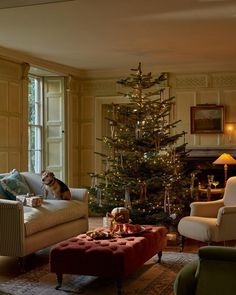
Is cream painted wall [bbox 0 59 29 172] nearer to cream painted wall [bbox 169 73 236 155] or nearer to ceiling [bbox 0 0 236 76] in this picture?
ceiling [bbox 0 0 236 76]

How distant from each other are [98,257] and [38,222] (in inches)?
49.0

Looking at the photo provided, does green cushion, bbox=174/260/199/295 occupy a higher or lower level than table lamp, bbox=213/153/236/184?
lower

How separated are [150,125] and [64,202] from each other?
1420mm

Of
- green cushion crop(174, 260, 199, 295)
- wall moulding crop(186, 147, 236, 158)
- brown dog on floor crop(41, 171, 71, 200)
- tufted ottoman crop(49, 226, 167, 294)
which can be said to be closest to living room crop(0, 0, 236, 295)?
wall moulding crop(186, 147, 236, 158)

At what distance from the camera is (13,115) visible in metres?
7.54

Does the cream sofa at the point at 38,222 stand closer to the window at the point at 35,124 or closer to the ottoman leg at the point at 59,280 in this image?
the ottoman leg at the point at 59,280

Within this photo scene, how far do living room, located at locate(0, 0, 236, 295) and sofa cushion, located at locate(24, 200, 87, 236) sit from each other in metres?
0.49

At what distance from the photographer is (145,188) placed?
6008 mm

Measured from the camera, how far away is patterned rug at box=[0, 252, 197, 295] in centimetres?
412

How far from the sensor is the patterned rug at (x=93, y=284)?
162 inches

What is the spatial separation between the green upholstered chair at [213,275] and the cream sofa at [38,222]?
2.41 metres

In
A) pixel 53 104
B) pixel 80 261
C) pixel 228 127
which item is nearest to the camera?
pixel 80 261

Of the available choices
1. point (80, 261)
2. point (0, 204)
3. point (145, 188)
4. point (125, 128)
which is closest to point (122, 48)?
point (125, 128)

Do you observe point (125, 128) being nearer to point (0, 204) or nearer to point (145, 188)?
point (145, 188)
